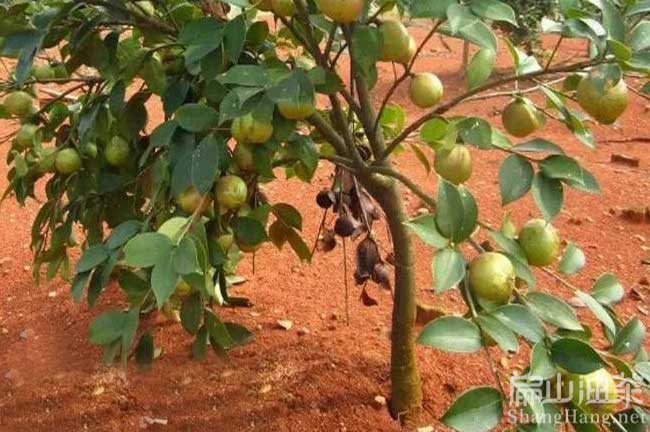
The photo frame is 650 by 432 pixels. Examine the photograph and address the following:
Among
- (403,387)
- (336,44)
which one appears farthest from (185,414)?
(336,44)

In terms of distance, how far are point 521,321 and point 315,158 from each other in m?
0.44

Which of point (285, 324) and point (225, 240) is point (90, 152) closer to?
point (225, 240)

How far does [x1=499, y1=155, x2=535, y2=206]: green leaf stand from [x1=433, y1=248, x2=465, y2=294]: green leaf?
128 millimetres

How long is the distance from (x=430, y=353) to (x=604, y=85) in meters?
1.08

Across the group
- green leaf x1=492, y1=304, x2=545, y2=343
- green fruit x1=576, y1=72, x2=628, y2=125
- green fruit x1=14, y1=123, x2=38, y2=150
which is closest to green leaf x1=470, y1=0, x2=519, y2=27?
green fruit x1=576, y1=72, x2=628, y2=125

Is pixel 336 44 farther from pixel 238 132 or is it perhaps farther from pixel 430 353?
pixel 430 353

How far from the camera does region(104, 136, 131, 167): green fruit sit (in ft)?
4.34

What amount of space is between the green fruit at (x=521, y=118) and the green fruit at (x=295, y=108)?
1.06 ft

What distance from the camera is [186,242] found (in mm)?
882

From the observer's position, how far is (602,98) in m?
0.89

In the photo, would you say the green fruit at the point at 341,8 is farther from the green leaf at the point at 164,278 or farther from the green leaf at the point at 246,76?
the green leaf at the point at 164,278

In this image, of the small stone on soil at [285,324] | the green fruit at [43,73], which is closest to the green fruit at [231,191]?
the green fruit at [43,73]

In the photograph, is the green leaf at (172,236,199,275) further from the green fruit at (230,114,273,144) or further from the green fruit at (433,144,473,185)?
the green fruit at (433,144,473,185)

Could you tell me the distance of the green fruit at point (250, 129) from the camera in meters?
0.98
